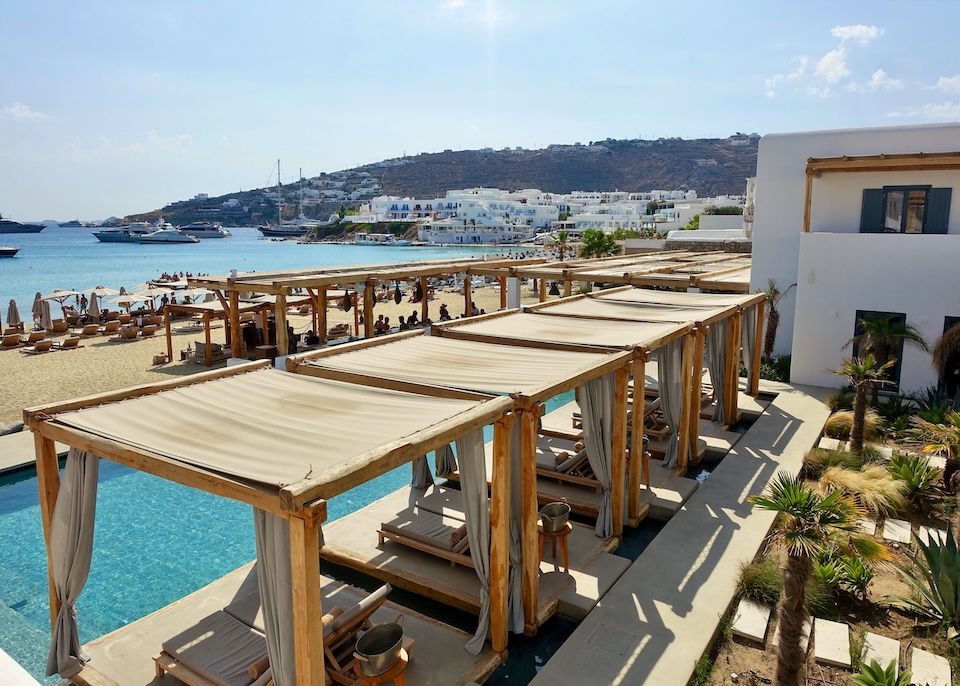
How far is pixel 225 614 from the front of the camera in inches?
240

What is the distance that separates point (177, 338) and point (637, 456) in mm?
21562

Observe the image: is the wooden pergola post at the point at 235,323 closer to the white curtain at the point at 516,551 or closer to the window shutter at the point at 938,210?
the white curtain at the point at 516,551

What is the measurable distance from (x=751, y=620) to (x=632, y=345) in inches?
130

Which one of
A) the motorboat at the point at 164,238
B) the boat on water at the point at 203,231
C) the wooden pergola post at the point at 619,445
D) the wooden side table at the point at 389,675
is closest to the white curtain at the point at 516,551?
the wooden side table at the point at 389,675

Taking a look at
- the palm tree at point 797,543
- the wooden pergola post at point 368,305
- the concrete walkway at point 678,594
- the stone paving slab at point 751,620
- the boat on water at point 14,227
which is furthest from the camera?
the boat on water at point 14,227

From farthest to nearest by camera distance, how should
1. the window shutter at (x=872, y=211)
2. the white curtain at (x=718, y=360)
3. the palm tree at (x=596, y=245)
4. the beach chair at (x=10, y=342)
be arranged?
the palm tree at (x=596, y=245) → the beach chair at (x=10, y=342) → the window shutter at (x=872, y=211) → the white curtain at (x=718, y=360)

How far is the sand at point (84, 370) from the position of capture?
16.3 m

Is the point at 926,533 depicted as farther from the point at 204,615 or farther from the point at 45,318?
the point at 45,318

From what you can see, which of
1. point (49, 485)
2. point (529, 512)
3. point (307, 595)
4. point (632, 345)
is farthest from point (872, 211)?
point (49, 485)

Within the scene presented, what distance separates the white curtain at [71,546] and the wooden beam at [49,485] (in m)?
0.07

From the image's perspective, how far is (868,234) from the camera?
47.2 feet

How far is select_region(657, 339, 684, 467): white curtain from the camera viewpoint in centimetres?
999

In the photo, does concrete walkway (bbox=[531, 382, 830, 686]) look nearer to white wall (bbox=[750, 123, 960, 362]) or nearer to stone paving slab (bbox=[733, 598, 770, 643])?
stone paving slab (bbox=[733, 598, 770, 643])

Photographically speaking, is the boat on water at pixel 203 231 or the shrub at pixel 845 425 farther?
the boat on water at pixel 203 231
